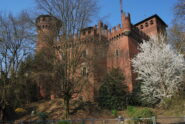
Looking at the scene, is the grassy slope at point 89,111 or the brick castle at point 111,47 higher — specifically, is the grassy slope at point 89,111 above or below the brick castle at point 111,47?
below

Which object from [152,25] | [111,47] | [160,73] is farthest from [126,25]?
[152,25]

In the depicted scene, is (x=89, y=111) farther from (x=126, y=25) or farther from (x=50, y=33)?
(x=126, y=25)

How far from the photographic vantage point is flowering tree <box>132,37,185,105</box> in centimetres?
2383

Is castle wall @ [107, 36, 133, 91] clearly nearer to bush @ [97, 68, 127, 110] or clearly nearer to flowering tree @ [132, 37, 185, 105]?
bush @ [97, 68, 127, 110]

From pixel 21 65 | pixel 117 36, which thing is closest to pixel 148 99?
pixel 117 36

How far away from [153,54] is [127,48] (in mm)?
6590

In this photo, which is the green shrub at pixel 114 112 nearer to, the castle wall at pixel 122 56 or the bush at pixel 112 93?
the bush at pixel 112 93

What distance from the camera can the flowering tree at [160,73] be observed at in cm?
2383

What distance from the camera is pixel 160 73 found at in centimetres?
2450

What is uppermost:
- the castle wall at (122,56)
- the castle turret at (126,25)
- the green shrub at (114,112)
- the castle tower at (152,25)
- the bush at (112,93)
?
the castle tower at (152,25)

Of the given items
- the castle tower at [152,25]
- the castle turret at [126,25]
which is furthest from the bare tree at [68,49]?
the castle tower at [152,25]

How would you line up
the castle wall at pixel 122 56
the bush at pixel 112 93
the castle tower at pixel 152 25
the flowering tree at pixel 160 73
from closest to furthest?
1. the flowering tree at pixel 160 73
2. the bush at pixel 112 93
3. the castle wall at pixel 122 56
4. the castle tower at pixel 152 25

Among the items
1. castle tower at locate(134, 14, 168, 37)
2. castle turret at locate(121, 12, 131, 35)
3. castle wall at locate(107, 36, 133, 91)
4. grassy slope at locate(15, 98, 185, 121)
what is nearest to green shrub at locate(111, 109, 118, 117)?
grassy slope at locate(15, 98, 185, 121)

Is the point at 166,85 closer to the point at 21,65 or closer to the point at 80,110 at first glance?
the point at 80,110
